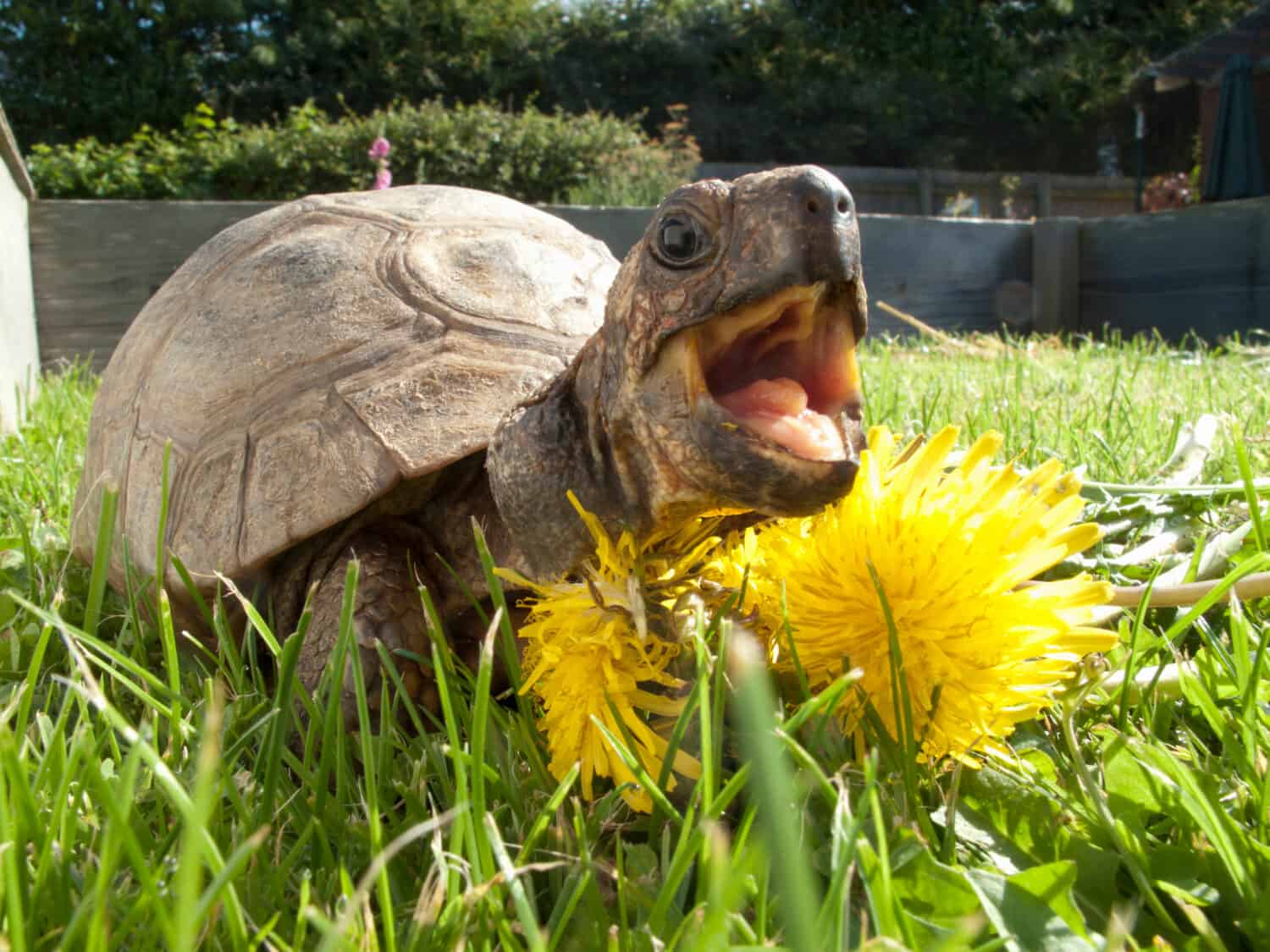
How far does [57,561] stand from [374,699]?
1.10 m

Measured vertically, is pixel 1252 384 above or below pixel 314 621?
below

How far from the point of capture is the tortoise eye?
99 centimetres

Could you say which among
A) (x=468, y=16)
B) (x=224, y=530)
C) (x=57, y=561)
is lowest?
(x=57, y=561)

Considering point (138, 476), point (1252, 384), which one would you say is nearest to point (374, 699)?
point (138, 476)

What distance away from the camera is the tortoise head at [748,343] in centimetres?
92

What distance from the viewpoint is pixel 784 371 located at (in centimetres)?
103

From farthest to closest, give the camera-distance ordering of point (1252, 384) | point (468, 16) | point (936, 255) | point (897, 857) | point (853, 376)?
point (468, 16) < point (936, 255) < point (1252, 384) < point (853, 376) < point (897, 857)

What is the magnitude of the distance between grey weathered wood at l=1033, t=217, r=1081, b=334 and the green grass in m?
6.01

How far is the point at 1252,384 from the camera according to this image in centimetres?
332

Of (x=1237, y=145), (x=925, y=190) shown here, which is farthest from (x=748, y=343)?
(x=925, y=190)

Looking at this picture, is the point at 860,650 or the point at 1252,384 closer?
the point at 860,650

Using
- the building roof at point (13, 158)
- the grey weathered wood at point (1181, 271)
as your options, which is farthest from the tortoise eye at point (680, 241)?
the grey weathered wood at point (1181, 271)

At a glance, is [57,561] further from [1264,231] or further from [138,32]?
[138,32]

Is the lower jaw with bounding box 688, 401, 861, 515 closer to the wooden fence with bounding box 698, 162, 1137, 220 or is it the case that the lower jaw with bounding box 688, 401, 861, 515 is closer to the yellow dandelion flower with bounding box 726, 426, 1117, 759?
the yellow dandelion flower with bounding box 726, 426, 1117, 759
